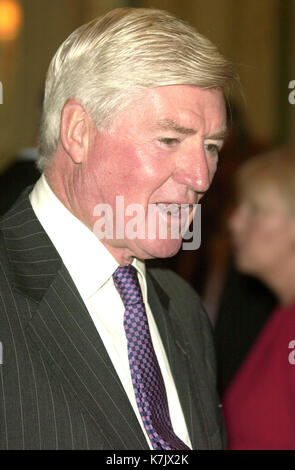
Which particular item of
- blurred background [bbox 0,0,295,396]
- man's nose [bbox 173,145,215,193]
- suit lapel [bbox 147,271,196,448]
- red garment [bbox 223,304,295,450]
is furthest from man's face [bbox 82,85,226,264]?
red garment [bbox 223,304,295,450]

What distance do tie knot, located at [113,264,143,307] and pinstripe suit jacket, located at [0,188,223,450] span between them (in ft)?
0.52

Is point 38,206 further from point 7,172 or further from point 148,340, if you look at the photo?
point 7,172

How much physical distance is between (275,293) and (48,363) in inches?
80.0

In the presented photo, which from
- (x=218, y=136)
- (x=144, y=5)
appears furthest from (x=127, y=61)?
(x=144, y=5)

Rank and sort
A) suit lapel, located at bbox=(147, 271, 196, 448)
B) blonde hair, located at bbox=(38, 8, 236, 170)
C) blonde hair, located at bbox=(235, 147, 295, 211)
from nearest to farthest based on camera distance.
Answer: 1. blonde hair, located at bbox=(38, 8, 236, 170)
2. suit lapel, located at bbox=(147, 271, 196, 448)
3. blonde hair, located at bbox=(235, 147, 295, 211)

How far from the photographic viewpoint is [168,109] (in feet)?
4.94

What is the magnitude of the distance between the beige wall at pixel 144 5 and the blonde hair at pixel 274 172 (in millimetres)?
1913

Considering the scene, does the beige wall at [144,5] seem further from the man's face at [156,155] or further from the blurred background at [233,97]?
the man's face at [156,155]

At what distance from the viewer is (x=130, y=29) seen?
1.53 m

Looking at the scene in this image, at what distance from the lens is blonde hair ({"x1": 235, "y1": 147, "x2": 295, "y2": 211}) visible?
10.2 ft

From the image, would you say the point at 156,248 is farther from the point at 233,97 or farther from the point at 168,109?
the point at 233,97

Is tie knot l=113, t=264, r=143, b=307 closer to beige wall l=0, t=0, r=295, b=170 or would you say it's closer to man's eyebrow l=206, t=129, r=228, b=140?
man's eyebrow l=206, t=129, r=228, b=140

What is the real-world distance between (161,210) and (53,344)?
1.19ft

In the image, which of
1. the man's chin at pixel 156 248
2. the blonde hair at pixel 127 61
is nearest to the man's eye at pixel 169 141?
the blonde hair at pixel 127 61
